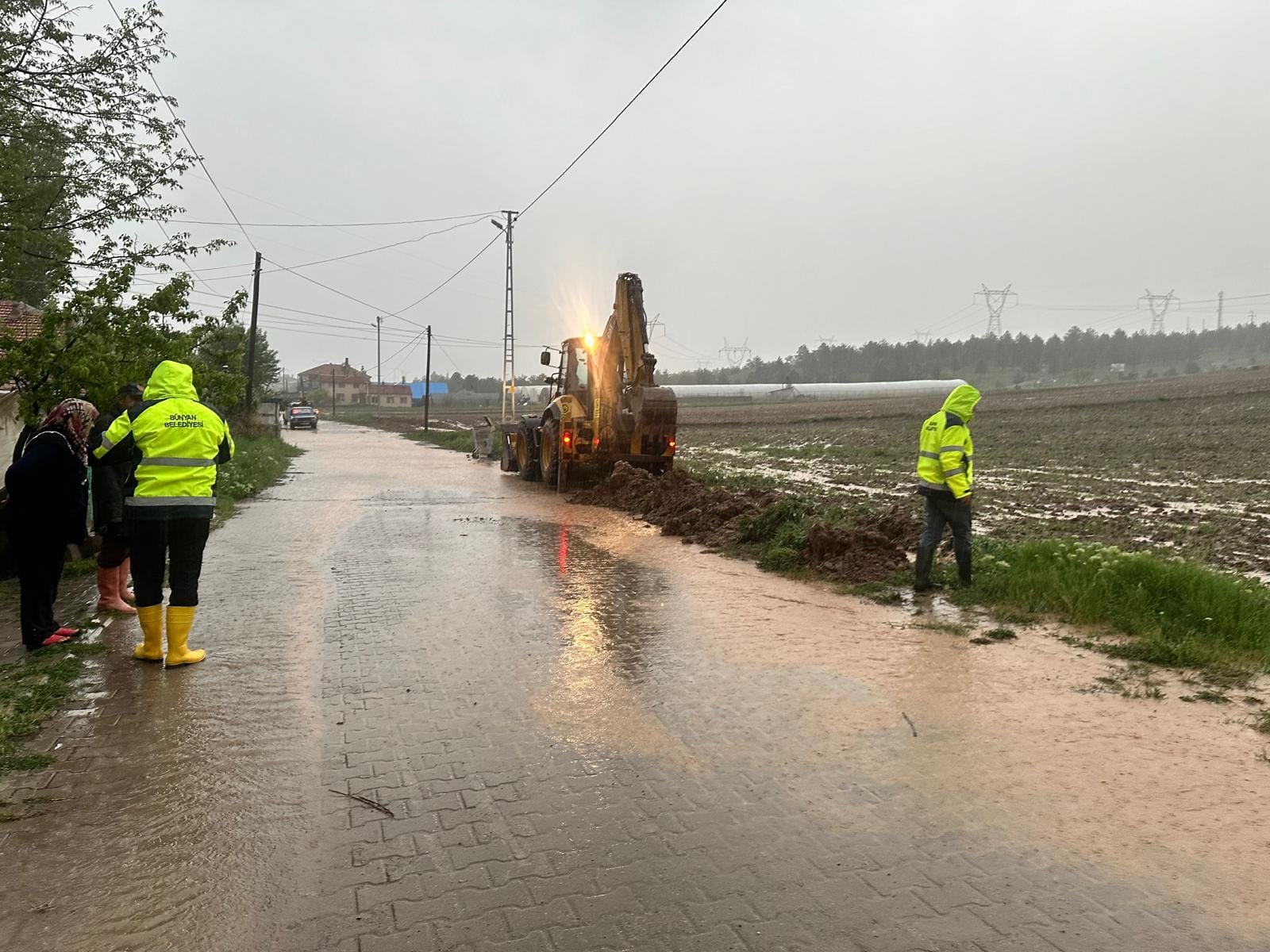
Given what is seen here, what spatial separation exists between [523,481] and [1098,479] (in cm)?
1199

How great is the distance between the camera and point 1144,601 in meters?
7.07

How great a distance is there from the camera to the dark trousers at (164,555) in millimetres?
5773

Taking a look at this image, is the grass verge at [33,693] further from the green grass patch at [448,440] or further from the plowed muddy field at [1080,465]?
the green grass patch at [448,440]

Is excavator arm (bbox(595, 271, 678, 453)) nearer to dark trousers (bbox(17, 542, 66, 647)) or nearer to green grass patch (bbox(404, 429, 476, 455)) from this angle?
dark trousers (bbox(17, 542, 66, 647))

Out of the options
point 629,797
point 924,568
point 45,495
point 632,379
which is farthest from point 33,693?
point 632,379

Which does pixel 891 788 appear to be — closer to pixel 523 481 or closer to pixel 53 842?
pixel 53 842

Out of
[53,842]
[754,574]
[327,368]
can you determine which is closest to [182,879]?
[53,842]

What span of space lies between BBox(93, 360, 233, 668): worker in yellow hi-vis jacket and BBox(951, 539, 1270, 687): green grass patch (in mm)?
6247

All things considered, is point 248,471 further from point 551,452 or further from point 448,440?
point 448,440

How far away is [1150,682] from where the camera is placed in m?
5.66

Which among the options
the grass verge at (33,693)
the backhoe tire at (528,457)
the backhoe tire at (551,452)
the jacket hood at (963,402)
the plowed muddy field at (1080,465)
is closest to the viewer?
the grass verge at (33,693)

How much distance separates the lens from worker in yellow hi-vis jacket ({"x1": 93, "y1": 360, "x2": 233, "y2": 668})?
5.76 m

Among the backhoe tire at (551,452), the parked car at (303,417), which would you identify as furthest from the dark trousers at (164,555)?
the parked car at (303,417)

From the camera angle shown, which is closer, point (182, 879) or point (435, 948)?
point (435, 948)
